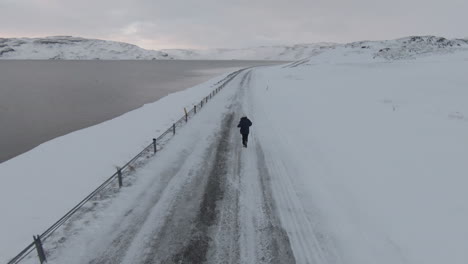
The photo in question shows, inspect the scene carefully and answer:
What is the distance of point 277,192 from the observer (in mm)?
9250

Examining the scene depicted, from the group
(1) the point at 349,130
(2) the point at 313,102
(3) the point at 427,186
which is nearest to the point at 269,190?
(3) the point at 427,186

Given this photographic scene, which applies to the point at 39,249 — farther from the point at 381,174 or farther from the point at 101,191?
the point at 381,174

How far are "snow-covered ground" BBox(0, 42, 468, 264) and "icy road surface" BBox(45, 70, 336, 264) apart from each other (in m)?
0.04

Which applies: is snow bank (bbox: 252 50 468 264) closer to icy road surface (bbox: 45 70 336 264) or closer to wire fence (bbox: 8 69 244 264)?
icy road surface (bbox: 45 70 336 264)

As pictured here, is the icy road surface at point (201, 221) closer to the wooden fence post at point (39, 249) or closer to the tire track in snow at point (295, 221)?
the tire track in snow at point (295, 221)

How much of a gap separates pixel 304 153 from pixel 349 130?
15.7 feet

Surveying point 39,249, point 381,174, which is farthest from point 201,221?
point 381,174

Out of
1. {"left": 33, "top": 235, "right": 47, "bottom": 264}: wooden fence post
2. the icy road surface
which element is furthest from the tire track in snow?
{"left": 33, "top": 235, "right": 47, "bottom": 264}: wooden fence post

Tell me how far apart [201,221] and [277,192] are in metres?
2.89

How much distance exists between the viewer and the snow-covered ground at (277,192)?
6.61 metres

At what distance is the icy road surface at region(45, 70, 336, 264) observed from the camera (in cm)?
633

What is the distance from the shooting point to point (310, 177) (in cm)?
1052

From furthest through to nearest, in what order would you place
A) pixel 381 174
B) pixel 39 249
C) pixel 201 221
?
pixel 381 174
pixel 201 221
pixel 39 249

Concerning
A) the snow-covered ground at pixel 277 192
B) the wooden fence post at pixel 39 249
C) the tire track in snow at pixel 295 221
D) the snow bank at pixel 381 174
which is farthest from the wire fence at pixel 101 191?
the snow bank at pixel 381 174
